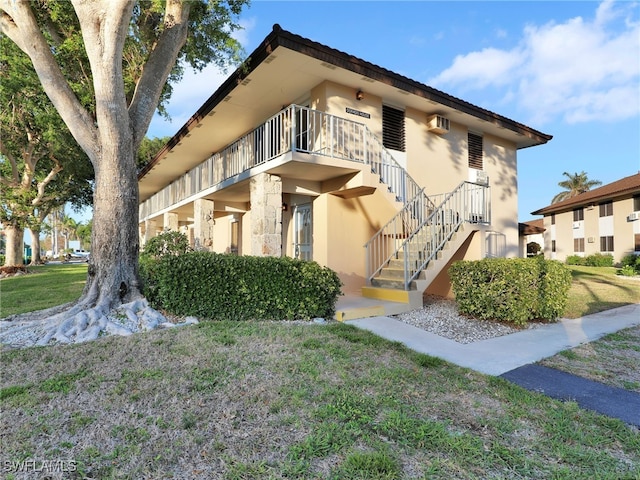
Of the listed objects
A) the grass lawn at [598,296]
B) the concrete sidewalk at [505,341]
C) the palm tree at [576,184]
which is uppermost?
the palm tree at [576,184]

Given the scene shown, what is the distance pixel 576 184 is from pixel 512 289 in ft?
159

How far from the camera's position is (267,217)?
26.9 feet

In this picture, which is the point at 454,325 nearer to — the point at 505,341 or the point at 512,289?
the point at 505,341

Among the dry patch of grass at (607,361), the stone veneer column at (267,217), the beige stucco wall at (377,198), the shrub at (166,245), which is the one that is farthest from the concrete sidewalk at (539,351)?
the shrub at (166,245)

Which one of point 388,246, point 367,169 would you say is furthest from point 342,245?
point 367,169

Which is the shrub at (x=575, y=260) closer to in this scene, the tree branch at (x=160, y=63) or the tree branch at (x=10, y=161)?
the tree branch at (x=160, y=63)

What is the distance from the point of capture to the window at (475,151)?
1220cm

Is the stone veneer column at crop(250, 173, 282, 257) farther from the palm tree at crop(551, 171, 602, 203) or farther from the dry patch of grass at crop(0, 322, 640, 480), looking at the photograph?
the palm tree at crop(551, 171, 602, 203)

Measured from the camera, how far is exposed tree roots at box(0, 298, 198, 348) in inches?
195

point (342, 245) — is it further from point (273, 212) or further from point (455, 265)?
point (455, 265)

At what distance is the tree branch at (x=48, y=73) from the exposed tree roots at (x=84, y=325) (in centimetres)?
287

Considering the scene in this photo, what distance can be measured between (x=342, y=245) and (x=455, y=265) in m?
3.31

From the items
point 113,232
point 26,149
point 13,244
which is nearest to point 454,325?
point 113,232

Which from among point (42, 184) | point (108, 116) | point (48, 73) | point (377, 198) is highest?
point (42, 184)
